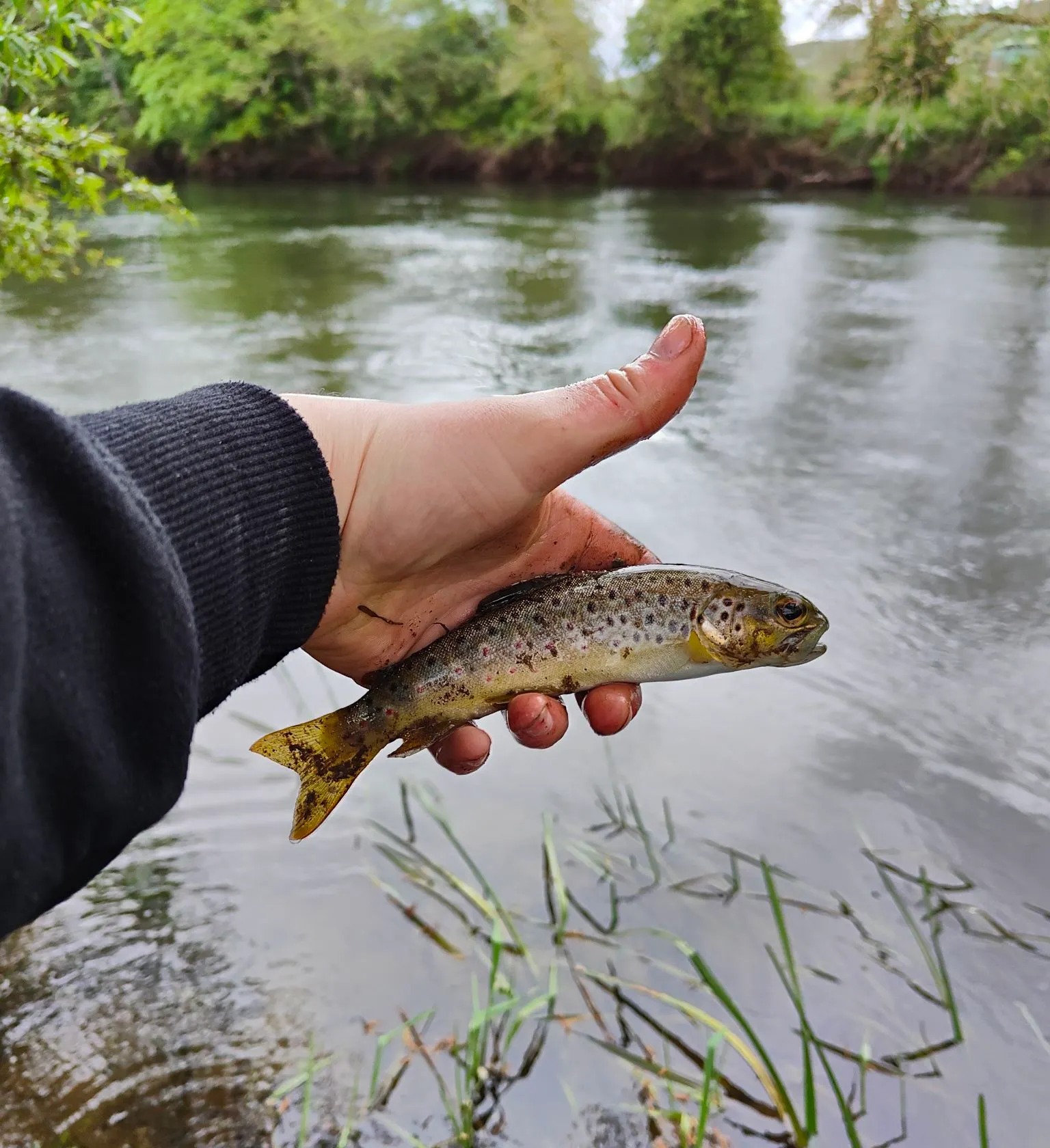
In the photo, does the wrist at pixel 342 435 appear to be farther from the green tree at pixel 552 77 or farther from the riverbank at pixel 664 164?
the green tree at pixel 552 77

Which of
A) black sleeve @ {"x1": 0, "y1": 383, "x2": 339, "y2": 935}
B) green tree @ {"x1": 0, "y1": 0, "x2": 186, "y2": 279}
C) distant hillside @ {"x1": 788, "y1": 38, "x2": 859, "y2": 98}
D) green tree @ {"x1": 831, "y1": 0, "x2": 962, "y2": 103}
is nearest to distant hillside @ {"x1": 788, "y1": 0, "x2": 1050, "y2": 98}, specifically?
distant hillside @ {"x1": 788, "y1": 38, "x2": 859, "y2": 98}

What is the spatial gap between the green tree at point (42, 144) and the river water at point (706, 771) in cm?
280

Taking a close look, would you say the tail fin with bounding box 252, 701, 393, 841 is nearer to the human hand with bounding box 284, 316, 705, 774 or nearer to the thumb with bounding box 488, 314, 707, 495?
the human hand with bounding box 284, 316, 705, 774

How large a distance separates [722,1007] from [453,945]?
3.65ft

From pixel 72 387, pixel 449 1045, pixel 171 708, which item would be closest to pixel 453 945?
pixel 449 1045

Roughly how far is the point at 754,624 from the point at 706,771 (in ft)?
11.1

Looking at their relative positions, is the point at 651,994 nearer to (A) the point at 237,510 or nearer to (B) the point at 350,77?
(A) the point at 237,510

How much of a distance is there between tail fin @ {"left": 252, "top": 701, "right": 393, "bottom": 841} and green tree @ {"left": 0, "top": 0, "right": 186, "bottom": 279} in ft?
11.0

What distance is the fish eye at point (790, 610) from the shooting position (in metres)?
2.53

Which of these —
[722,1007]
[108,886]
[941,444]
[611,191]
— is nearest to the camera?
[722,1007]

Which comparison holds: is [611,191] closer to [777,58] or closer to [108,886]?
[777,58]

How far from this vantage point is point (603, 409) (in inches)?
102

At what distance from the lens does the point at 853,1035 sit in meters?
3.88

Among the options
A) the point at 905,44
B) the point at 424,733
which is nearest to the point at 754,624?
the point at 424,733
